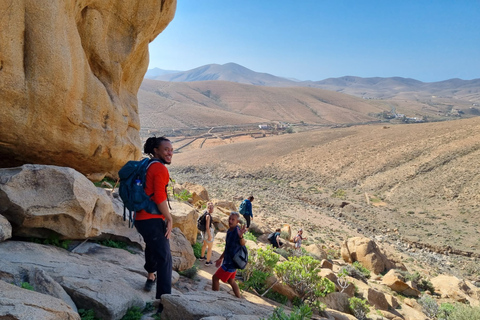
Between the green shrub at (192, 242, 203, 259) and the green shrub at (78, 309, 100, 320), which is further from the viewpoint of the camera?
the green shrub at (192, 242, 203, 259)

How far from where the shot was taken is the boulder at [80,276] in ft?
10.8

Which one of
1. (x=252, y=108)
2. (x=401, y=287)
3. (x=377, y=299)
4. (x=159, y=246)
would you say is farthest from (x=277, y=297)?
(x=252, y=108)

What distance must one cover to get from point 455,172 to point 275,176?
603 inches

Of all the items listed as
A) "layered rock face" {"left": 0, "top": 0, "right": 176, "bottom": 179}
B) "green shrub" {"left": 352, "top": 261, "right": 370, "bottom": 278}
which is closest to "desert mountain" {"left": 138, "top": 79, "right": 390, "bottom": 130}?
"green shrub" {"left": 352, "top": 261, "right": 370, "bottom": 278}

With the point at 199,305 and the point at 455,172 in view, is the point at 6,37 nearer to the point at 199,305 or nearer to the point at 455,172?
the point at 199,305

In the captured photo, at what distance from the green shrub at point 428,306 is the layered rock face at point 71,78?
8.80 m

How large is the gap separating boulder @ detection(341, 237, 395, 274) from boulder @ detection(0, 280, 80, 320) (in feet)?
40.1

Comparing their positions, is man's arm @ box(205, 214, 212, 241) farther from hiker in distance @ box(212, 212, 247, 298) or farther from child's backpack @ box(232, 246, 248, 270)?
child's backpack @ box(232, 246, 248, 270)

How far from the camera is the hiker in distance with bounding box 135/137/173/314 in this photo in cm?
371

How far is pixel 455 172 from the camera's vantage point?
2800 cm

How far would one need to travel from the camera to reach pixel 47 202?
14.2ft

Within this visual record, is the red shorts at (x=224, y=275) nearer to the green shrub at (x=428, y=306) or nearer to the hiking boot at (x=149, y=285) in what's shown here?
the hiking boot at (x=149, y=285)

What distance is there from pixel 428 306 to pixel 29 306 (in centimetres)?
1034

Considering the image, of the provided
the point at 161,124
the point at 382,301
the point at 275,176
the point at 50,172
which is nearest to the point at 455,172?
the point at 275,176
